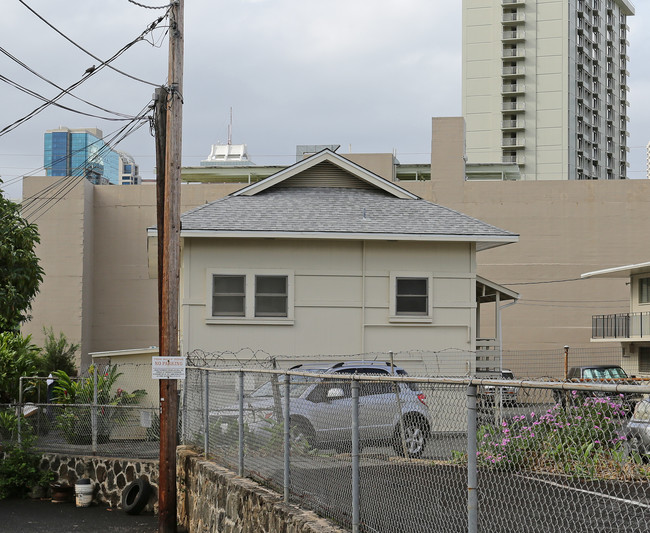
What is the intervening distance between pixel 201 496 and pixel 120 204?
41.4m

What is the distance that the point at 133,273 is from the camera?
51.4 m

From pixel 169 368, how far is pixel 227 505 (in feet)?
12.3

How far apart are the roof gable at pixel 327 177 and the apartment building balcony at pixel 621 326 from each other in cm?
1909

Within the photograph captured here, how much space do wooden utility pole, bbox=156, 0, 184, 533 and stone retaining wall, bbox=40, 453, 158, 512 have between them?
8.80 ft

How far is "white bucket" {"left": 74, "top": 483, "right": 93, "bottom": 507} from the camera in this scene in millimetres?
17109

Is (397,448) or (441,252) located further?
(441,252)

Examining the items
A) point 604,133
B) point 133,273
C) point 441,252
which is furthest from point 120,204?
point 604,133

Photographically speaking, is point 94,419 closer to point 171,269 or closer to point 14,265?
point 14,265

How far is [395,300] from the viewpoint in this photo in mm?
23156

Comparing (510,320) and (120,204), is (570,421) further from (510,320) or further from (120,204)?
(120,204)

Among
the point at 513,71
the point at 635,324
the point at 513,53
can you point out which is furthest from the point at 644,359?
the point at 513,53

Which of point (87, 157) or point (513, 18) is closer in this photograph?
point (87, 157)

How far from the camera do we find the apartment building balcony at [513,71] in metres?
95.9

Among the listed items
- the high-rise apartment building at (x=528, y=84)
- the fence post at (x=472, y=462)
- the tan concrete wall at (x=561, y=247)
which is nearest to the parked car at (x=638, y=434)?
the fence post at (x=472, y=462)
